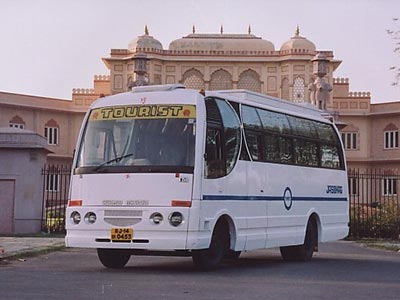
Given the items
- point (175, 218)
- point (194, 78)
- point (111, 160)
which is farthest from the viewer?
point (194, 78)

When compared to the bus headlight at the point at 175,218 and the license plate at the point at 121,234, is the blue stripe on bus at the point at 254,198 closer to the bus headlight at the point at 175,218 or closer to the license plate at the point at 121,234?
the bus headlight at the point at 175,218

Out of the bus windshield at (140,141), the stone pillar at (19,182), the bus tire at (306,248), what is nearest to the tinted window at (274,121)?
the bus tire at (306,248)

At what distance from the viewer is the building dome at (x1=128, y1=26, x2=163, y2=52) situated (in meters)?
68.7

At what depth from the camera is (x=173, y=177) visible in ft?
42.3

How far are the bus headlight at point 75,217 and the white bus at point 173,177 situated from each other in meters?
0.02

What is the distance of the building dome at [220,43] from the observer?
70.6 m

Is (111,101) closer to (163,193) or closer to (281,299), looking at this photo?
(163,193)

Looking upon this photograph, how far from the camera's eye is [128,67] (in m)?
69.4

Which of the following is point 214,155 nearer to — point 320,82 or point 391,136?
point 320,82

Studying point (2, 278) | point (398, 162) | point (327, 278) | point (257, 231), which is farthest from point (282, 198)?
point (398, 162)

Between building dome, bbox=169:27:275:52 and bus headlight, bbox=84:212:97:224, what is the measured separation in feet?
190

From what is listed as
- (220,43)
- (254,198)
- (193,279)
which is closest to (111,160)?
(193,279)

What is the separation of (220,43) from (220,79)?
3134 mm

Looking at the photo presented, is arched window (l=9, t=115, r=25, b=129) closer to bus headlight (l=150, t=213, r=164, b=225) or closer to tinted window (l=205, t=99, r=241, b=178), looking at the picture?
tinted window (l=205, t=99, r=241, b=178)
